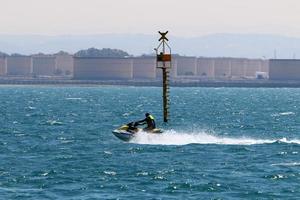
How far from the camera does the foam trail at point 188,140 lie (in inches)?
2346

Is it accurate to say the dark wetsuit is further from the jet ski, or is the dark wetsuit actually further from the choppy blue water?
the choppy blue water

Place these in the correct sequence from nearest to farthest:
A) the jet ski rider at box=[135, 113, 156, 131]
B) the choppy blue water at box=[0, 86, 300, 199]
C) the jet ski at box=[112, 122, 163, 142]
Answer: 1. the choppy blue water at box=[0, 86, 300, 199]
2. the jet ski rider at box=[135, 113, 156, 131]
3. the jet ski at box=[112, 122, 163, 142]

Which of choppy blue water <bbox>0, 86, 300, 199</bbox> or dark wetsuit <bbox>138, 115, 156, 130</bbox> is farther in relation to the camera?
dark wetsuit <bbox>138, 115, 156, 130</bbox>

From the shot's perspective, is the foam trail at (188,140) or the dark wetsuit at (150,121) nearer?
the dark wetsuit at (150,121)

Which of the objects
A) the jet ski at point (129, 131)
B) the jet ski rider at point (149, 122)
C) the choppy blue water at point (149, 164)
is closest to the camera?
the choppy blue water at point (149, 164)

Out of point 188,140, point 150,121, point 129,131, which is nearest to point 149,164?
point 150,121

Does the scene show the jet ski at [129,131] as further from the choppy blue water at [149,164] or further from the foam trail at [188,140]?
the choppy blue water at [149,164]

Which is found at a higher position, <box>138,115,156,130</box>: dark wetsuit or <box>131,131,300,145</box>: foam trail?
<box>138,115,156,130</box>: dark wetsuit

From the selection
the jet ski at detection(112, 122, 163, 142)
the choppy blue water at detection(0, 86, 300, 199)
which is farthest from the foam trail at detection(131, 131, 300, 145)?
the jet ski at detection(112, 122, 163, 142)

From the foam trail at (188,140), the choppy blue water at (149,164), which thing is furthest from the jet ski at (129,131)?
the choppy blue water at (149,164)

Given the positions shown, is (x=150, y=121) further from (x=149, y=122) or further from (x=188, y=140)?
(x=188, y=140)

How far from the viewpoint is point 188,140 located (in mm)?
62062

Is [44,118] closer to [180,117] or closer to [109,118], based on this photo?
[109,118]

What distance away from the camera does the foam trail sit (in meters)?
59.6
